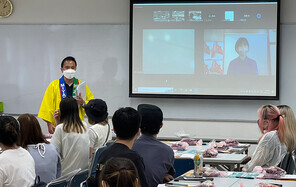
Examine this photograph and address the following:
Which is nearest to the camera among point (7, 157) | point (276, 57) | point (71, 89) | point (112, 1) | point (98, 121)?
point (7, 157)

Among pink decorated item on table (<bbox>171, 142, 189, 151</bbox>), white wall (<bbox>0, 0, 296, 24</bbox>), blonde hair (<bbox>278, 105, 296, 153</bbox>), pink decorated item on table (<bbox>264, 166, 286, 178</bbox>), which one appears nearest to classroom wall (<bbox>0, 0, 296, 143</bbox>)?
white wall (<bbox>0, 0, 296, 24</bbox>)

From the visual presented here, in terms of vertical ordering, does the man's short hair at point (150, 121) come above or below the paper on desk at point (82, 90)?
below

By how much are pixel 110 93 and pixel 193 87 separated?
1354 mm

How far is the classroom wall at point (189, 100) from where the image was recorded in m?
7.62

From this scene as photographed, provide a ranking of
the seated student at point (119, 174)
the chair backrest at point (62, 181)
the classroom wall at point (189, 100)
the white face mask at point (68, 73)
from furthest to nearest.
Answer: the classroom wall at point (189, 100), the white face mask at point (68, 73), the chair backrest at point (62, 181), the seated student at point (119, 174)

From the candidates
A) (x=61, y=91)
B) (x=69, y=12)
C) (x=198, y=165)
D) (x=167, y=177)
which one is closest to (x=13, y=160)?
(x=167, y=177)

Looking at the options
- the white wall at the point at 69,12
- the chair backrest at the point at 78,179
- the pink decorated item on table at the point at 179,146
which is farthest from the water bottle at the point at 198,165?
the white wall at the point at 69,12

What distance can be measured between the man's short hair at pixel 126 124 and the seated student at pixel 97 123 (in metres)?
1.93

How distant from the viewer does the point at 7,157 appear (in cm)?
324

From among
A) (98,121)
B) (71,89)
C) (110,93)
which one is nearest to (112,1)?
(110,93)

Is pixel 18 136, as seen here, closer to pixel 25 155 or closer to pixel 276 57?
pixel 25 155

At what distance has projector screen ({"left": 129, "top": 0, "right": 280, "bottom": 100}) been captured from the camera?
764cm

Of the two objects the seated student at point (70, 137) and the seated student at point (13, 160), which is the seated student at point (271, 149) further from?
the seated student at point (13, 160)

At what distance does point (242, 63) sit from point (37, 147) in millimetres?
4713
